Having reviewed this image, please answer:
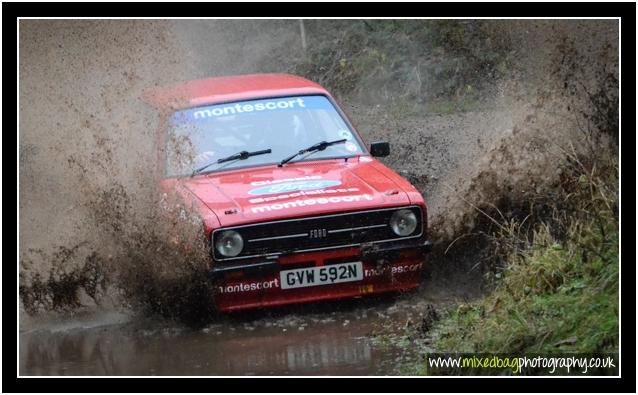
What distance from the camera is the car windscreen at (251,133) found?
28.6 feet

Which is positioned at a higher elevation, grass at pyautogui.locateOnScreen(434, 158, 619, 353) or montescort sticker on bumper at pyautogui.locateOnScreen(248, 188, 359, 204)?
montescort sticker on bumper at pyautogui.locateOnScreen(248, 188, 359, 204)

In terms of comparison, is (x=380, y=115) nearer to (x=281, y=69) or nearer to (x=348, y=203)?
(x=281, y=69)

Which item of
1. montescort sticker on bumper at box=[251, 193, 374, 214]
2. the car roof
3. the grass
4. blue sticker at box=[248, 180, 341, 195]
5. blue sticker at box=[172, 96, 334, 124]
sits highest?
the car roof

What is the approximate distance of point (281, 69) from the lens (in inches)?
628

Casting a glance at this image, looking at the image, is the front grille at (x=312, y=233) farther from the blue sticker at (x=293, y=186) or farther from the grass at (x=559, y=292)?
the grass at (x=559, y=292)

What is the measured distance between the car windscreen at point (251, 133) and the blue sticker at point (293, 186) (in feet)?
1.95

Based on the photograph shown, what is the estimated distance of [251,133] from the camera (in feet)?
29.2

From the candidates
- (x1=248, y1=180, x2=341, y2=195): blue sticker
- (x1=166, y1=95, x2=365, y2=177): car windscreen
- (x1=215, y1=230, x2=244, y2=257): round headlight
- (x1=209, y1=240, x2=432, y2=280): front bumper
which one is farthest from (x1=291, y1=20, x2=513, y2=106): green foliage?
(x1=215, y1=230, x2=244, y2=257): round headlight

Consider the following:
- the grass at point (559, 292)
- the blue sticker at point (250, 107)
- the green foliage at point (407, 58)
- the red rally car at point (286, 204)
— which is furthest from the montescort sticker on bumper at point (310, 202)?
the green foliage at point (407, 58)

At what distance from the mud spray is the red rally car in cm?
25

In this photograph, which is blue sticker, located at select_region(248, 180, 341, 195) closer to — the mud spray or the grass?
the mud spray

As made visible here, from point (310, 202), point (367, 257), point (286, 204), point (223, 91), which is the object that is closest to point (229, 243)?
point (286, 204)

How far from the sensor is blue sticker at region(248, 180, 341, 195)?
8016mm

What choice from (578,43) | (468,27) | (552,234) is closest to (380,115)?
(468,27)
